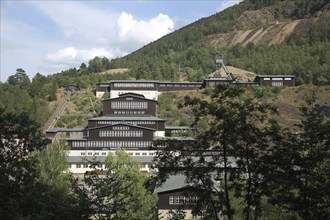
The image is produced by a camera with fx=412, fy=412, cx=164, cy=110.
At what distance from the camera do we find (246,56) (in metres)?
122

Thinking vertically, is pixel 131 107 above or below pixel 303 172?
above

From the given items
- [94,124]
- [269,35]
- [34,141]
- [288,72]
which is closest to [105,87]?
[94,124]

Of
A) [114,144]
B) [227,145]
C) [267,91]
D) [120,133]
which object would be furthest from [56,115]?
[227,145]

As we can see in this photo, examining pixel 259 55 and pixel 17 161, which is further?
pixel 259 55

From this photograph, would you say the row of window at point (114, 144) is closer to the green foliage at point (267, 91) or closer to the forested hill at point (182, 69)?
the forested hill at point (182, 69)

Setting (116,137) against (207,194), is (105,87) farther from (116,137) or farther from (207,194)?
(207,194)

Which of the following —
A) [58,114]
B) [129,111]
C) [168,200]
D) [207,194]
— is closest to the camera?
[207,194]

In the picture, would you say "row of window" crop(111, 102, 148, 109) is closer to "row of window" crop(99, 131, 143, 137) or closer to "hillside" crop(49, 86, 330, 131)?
"hillside" crop(49, 86, 330, 131)

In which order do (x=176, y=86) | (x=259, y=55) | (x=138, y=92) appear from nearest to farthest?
(x=138, y=92) < (x=176, y=86) < (x=259, y=55)

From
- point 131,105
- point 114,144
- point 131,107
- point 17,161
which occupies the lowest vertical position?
point 114,144

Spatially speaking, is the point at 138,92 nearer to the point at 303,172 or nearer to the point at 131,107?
the point at 131,107

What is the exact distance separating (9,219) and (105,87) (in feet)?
253

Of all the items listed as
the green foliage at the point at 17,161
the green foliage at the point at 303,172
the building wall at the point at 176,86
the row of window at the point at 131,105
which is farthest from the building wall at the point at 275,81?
the green foliage at the point at 17,161

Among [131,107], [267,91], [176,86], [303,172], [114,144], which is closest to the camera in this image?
[303,172]
